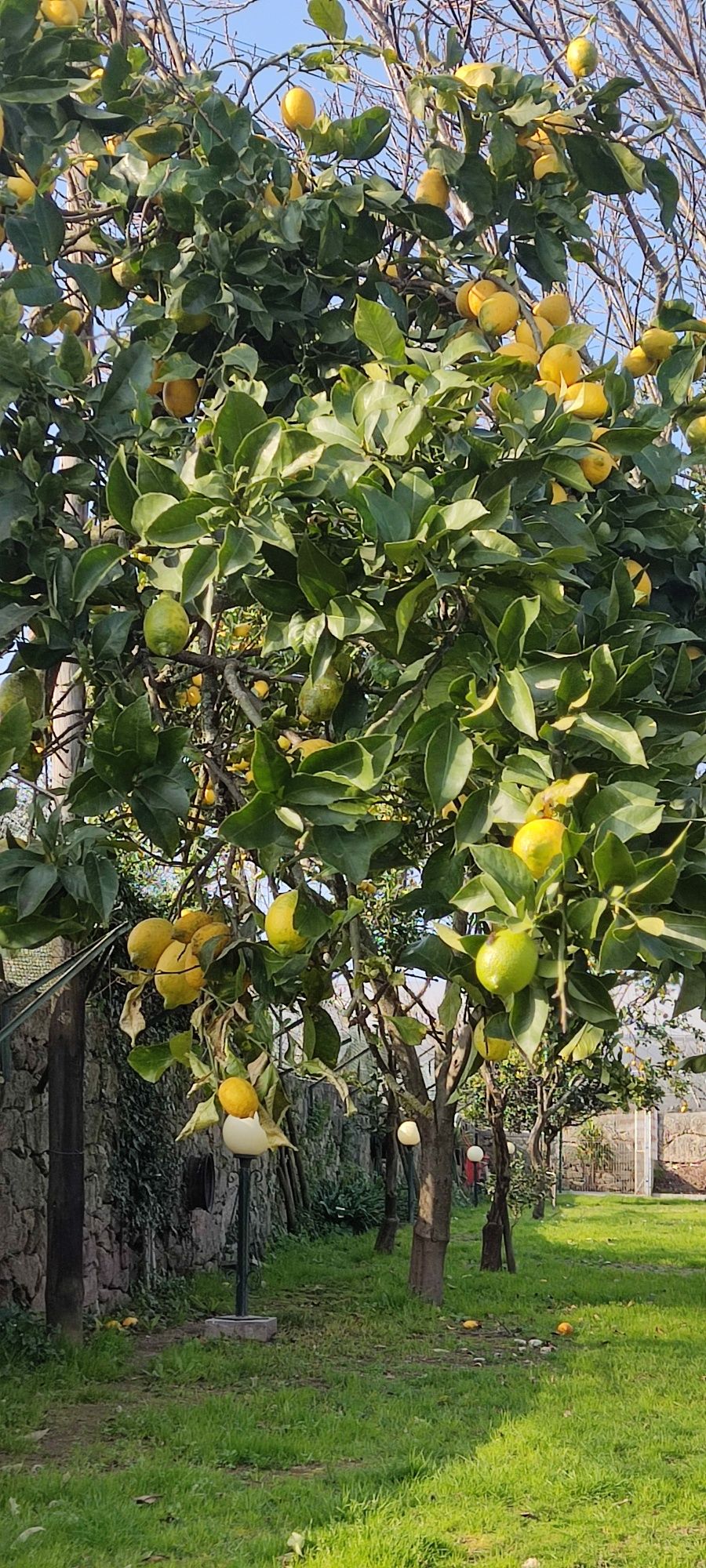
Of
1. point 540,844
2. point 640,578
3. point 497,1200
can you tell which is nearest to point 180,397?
point 640,578

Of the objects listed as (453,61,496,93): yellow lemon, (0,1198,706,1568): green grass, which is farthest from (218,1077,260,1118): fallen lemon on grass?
(0,1198,706,1568): green grass

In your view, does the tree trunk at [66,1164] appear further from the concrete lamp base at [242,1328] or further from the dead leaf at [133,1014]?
the dead leaf at [133,1014]

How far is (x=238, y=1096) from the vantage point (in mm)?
1479

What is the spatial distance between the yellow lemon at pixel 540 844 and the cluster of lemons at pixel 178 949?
569 millimetres

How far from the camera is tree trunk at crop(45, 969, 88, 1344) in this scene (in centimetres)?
587

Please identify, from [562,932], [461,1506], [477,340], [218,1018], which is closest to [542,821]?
[562,932]

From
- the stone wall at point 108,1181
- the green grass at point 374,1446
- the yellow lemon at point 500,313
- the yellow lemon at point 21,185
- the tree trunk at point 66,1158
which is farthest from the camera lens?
the stone wall at point 108,1181

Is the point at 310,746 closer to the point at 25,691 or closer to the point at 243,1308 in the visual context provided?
the point at 25,691

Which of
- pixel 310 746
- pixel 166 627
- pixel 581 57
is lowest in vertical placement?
pixel 310 746

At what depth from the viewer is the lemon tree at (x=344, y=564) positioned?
3.76 ft

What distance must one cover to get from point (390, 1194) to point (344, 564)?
34.9 feet

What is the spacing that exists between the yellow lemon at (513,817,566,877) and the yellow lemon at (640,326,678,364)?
122 cm

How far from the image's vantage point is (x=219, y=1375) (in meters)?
5.77

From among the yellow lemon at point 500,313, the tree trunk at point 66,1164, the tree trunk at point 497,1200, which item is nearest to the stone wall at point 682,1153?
the tree trunk at point 497,1200
